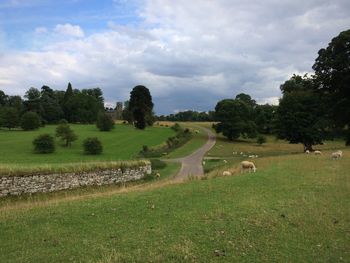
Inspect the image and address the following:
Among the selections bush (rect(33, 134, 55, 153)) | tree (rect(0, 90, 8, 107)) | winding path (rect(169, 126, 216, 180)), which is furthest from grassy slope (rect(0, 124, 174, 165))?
tree (rect(0, 90, 8, 107))

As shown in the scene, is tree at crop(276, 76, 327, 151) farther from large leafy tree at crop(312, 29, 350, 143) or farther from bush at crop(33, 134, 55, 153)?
bush at crop(33, 134, 55, 153)

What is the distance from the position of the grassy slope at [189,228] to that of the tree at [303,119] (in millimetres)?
42840

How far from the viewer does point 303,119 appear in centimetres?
6150

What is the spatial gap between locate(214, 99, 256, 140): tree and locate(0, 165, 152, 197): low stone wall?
63549mm

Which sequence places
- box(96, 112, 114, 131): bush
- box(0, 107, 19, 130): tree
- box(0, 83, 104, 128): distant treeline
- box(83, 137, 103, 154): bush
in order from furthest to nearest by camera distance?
box(0, 83, 104, 128): distant treeline, box(96, 112, 114, 131): bush, box(0, 107, 19, 130): tree, box(83, 137, 103, 154): bush

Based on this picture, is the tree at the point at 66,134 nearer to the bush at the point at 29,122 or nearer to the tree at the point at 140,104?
the bush at the point at 29,122

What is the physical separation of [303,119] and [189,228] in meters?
52.4

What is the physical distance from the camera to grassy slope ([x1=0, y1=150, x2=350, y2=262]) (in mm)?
10453

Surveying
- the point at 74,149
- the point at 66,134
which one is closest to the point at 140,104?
the point at 66,134

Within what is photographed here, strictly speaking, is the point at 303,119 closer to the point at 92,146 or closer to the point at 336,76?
the point at 336,76

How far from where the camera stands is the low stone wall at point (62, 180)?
33562 mm

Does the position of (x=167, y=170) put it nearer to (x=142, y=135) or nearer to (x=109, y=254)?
(x=109, y=254)

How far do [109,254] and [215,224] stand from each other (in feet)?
13.5

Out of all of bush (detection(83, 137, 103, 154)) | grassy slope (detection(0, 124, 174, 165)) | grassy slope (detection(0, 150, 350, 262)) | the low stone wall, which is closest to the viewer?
grassy slope (detection(0, 150, 350, 262))
